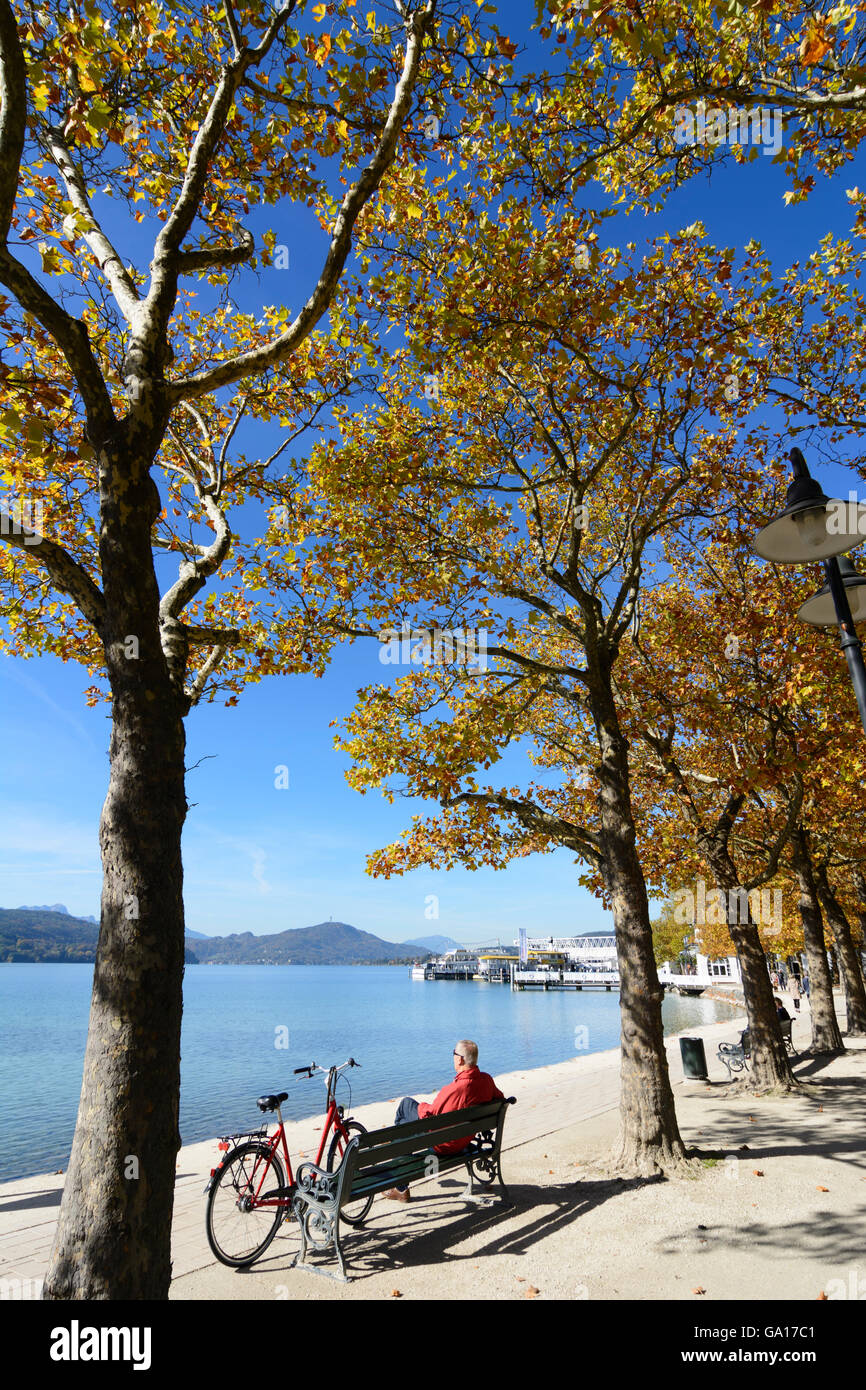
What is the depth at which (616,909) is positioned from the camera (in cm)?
999

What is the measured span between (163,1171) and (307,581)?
8801mm

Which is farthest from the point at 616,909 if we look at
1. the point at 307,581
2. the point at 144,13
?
the point at 144,13

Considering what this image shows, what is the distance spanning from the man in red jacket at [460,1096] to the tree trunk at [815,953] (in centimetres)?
1248

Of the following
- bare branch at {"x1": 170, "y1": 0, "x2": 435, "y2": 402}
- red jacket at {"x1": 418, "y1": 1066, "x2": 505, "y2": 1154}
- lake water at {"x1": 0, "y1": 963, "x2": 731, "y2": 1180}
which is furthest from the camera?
lake water at {"x1": 0, "y1": 963, "x2": 731, "y2": 1180}

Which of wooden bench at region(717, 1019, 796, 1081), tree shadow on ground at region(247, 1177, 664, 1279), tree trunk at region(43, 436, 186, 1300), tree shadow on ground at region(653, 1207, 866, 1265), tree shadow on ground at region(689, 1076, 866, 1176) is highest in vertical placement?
tree trunk at region(43, 436, 186, 1300)

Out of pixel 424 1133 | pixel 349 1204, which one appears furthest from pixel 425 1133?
pixel 349 1204

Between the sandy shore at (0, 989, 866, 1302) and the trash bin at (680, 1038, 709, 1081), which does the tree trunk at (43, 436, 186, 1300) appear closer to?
the sandy shore at (0, 989, 866, 1302)

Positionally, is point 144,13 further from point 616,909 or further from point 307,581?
point 616,909

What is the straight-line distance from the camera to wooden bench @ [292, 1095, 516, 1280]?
21.1ft

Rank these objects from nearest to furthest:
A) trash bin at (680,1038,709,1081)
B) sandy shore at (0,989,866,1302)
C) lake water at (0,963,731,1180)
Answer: sandy shore at (0,989,866,1302)
trash bin at (680,1038,709,1081)
lake water at (0,963,731,1180)

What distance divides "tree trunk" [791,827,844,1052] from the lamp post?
46.0 ft

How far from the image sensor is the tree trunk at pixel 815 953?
1812 centimetres

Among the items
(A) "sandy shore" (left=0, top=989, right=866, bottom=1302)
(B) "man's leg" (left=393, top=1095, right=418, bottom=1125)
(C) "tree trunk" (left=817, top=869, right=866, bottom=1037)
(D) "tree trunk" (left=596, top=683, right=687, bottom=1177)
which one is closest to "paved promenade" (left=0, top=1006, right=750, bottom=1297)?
(A) "sandy shore" (left=0, top=989, right=866, bottom=1302)

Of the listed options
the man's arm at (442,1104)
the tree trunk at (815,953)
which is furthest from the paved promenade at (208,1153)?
the tree trunk at (815,953)
